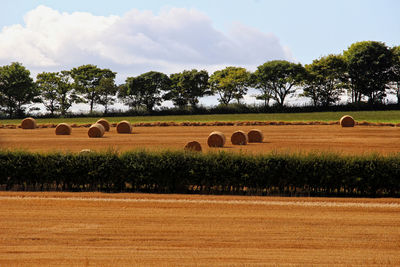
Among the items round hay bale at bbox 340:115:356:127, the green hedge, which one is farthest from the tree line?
the green hedge

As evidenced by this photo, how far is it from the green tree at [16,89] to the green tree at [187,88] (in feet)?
97.3

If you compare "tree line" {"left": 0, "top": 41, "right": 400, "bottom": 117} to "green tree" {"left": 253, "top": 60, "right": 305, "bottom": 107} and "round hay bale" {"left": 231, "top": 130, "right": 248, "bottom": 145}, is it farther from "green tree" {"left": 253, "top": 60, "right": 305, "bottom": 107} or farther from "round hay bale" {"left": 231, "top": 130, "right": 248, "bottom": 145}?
"round hay bale" {"left": 231, "top": 130, "right": 248, "bottom": 145}

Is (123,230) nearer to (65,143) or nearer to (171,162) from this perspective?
(171,162)

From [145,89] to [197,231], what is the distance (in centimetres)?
9460

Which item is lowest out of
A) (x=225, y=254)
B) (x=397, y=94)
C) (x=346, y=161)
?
(x=225, y=254)

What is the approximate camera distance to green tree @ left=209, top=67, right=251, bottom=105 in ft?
349

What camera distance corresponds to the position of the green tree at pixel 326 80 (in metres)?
95.4

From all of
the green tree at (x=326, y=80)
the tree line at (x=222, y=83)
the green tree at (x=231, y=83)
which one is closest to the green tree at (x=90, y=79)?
the tree line at (x=222, y=83)

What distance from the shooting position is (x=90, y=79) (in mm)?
107812

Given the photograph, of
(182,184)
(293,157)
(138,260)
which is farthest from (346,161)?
(138,260)

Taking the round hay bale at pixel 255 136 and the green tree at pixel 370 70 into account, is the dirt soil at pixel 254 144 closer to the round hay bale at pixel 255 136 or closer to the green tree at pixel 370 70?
the round hay bale at pixel 255 136

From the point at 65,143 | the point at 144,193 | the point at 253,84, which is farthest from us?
the point at 253,84

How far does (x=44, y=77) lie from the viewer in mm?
106312

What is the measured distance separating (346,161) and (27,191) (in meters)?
13.7
